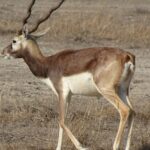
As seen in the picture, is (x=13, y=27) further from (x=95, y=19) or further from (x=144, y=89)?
(x=144, y=89)

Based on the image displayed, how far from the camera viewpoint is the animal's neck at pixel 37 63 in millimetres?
9555

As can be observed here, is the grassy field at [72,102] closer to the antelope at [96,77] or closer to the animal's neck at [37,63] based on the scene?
the antelope at [96,77]

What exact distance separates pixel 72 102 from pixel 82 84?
10.6 ft

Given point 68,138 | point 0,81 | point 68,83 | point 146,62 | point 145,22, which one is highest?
point 68,83

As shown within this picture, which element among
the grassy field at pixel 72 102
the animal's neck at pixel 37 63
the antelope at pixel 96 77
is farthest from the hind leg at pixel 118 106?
the animal's neck at pixel 37 63

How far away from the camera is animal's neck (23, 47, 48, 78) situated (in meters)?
9.55

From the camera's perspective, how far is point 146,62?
56.2 ft

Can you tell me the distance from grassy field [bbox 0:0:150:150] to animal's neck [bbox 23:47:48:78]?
2.82 ft

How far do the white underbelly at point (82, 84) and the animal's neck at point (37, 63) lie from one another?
588 mm

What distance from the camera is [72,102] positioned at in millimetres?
12125

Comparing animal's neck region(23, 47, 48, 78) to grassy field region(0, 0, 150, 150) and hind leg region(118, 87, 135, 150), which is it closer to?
grassy field region(0, 0, 150, 150)

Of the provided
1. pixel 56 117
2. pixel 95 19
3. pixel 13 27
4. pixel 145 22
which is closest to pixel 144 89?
pixel 56 117

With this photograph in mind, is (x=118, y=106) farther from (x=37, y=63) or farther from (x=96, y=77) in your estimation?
(x=37, y=63)

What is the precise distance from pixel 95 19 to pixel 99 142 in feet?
45.4
